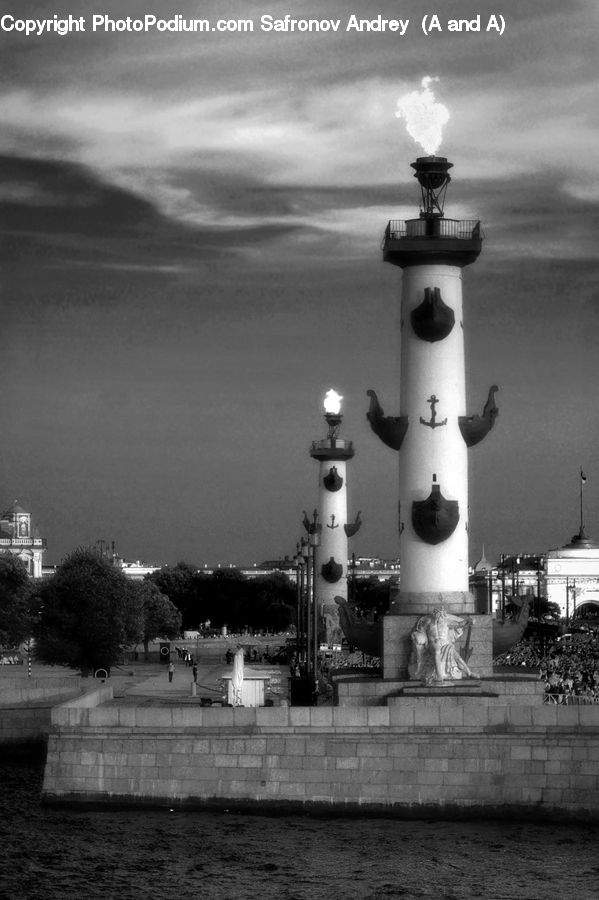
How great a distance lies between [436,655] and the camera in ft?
123

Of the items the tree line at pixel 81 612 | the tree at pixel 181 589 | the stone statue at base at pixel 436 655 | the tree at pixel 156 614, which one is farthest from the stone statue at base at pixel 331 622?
the tree at pixel 181 589

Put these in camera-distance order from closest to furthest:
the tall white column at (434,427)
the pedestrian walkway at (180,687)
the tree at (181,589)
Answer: the tall white column at (434,427)
the pedestrian walkway at (180,687)
the tree at (181,589)

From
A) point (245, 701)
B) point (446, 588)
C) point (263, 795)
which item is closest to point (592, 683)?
point (446, 588)

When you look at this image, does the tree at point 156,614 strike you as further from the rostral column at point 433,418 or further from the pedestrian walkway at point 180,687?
the rostral column at point 433,418

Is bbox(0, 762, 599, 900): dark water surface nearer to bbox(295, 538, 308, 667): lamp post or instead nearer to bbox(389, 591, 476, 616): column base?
bbox(389, 591, 476, 616): column base

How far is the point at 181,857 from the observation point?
3094cm

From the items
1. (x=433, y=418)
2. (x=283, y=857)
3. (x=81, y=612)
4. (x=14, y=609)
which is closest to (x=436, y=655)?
(x=433, y=418)

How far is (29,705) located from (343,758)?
642 inches

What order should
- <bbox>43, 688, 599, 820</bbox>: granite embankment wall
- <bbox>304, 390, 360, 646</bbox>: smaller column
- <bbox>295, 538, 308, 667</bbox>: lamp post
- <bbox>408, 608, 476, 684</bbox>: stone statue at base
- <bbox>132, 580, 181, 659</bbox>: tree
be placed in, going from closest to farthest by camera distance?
<bbox>43, 688, 599, 820</bbox>: granite embankment wall → <bbox>408, 608, 476, 684</bbox>: stone statue at base → <bbox>295, 538, 308, 667</bbox>: lamp post → <bbox>304, 390, 360, 646</bbox>: smaller column → <bbox>132, 580, 181, 659</bbox>: tree

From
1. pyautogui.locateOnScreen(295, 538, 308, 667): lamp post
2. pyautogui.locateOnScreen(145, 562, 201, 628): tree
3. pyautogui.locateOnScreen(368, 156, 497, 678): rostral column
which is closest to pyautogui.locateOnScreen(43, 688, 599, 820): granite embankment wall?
pyautogui.locateOnScreen(368, 156, 497, 678): rostral column

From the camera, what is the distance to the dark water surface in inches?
1140

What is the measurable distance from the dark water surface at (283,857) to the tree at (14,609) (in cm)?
4772

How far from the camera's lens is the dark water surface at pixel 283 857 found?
95.0 feet

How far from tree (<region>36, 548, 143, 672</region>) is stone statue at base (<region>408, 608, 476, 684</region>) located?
34.7m
